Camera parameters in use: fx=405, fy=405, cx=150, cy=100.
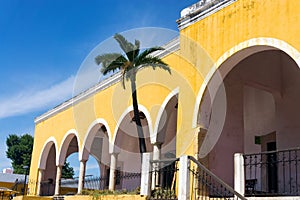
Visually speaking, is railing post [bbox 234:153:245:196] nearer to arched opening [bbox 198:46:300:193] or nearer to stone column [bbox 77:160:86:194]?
arched opening [bbox 198:46:300:193]

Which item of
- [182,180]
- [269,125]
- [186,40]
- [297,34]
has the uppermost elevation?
[186,40]

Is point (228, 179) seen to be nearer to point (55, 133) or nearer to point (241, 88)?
point (241, 88)

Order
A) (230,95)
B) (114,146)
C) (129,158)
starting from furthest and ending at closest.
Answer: (129,158)
(114,146)
(230,95)

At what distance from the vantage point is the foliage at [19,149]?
48281mm

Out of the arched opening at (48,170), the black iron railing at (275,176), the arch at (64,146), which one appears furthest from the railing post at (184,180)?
the arched opening at (48,170)

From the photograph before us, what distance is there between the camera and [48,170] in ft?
77.5

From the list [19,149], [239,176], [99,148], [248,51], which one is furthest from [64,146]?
[19,149]

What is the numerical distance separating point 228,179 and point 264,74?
3411mm

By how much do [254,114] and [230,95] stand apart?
9.77ft

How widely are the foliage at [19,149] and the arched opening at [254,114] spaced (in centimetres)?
3890

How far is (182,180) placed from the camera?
8711 millimetres

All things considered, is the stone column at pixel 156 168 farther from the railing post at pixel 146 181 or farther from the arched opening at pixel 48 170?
the arched opening at pixel 48 170

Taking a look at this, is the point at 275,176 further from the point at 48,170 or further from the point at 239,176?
the point at 48,170

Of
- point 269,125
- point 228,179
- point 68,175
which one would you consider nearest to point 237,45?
point 228,179
